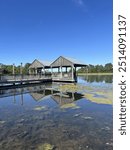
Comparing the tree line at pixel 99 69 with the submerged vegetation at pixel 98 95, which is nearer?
the submerged vegetation at pixel 98 95

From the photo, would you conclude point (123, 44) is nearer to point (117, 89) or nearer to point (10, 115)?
point (117, 89)

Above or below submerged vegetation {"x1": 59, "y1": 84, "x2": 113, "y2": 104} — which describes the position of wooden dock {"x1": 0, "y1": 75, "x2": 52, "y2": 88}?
above

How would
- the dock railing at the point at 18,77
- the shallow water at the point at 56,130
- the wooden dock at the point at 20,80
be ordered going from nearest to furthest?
the shallow water at the point at 56,130 < the dock railing at the point at 18,77 < the wooden dock at the point at 20,80

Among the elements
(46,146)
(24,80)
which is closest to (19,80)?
(24,80)

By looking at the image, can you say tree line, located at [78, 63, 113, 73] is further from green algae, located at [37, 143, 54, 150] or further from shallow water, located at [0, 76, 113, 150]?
green algae, located at [37, 143, 54, 150]

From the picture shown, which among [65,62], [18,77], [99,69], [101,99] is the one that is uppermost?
[65,62]

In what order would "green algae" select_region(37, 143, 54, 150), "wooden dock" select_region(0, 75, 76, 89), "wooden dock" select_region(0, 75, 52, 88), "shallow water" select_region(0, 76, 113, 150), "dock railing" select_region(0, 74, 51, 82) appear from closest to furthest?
1. "green algae" select_region(37, 143, 54, 150)
2. "shallow water" select_region(0, 76, 113, 150)
3. "dock railing" select_region(0, 74, 51, 82)
4. "wooden dock" select_region(0, 75, 52, 88)
5. "wooden dock" select_region(0, 75, 76, 89)

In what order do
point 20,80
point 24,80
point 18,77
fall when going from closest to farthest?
point 20,80 < point 18,77 < point 24,80

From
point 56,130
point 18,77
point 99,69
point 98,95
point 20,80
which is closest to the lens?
point 56,130

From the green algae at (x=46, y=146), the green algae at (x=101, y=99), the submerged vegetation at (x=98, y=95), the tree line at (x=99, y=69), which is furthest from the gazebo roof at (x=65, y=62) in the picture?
the tree line at (x=99, y=69)

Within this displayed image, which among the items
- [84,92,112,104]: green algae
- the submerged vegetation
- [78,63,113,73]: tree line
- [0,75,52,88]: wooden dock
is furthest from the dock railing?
[78,63,113,73]: tree line

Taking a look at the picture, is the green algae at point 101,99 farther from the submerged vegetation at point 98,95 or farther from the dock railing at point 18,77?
the dock railing at point 18,77

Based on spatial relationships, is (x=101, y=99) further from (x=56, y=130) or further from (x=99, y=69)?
(x=99, y=69)

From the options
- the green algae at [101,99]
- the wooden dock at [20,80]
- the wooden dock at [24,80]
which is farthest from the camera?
the wooden dock at [24,80]
